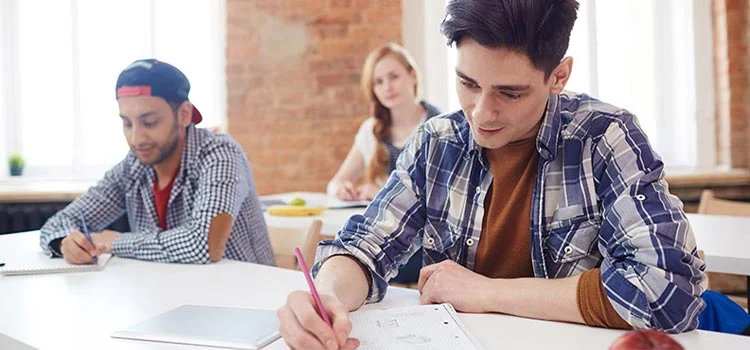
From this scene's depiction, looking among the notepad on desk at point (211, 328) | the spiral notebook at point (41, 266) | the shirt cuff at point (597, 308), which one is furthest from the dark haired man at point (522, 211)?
the spiral notebook at point (41, 266)

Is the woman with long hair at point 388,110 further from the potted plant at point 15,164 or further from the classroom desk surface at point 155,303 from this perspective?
the potted plant at point 15,164

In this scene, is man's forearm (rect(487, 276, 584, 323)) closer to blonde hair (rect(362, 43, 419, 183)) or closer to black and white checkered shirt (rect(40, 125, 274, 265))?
black and white checkered shirt (rect(40, 125, 274, 265))

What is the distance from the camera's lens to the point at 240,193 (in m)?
2.08

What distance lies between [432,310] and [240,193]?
3.19ft

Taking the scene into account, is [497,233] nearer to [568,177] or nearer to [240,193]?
[568,177]

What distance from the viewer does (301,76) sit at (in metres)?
4.50

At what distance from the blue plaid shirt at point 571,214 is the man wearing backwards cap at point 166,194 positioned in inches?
24.6

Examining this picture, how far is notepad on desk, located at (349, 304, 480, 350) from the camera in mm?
1049

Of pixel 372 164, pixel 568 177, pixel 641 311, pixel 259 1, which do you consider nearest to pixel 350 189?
pixel 372 164

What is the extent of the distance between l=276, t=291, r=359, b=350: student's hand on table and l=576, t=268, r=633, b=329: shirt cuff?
371mm

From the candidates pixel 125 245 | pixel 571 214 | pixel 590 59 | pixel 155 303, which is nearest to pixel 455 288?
pixel 571 214

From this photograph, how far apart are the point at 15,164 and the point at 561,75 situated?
426 cm

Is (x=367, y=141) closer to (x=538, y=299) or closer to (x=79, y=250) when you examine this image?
(x=79, y=250)

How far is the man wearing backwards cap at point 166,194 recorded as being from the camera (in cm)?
191
